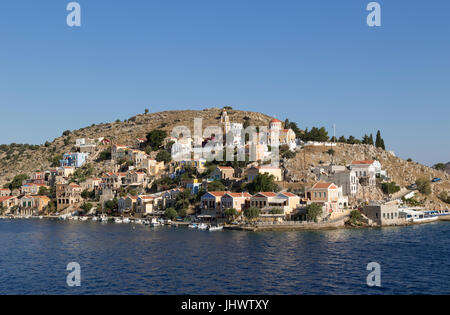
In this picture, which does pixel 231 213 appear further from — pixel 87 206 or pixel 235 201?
pixel 87 206

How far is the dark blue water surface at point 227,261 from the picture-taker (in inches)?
1292

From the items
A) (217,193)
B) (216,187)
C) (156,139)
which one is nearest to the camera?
(217,193)

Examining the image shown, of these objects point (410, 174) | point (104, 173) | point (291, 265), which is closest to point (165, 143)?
point (104, 173)

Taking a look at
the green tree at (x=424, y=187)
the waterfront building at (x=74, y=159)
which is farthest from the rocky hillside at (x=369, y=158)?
the waterfront building at (x=74, y=159)

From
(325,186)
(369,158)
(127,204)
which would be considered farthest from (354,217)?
(127,204)

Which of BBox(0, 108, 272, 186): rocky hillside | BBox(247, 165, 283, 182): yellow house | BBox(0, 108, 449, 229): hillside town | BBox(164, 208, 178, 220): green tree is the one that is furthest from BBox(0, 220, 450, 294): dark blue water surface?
BBox(0, 108, 272, 186): rocky hillside

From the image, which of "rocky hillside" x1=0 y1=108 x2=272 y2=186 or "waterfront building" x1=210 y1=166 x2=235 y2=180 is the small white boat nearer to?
"waterfront building" x1=210 y1=166 x2=235 y2=180

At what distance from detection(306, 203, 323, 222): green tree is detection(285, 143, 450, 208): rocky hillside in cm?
1889

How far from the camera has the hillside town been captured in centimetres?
6881

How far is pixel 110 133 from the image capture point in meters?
149

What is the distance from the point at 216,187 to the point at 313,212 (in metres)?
21.1

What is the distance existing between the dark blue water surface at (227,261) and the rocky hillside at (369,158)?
26.6 meters

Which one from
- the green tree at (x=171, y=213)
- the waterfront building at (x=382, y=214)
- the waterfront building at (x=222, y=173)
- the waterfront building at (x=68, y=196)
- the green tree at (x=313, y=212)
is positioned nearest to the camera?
the green tree at (x=313, y=212)

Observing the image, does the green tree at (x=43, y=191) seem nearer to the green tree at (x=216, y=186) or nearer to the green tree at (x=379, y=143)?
the green tree at (x=216, y=186)
